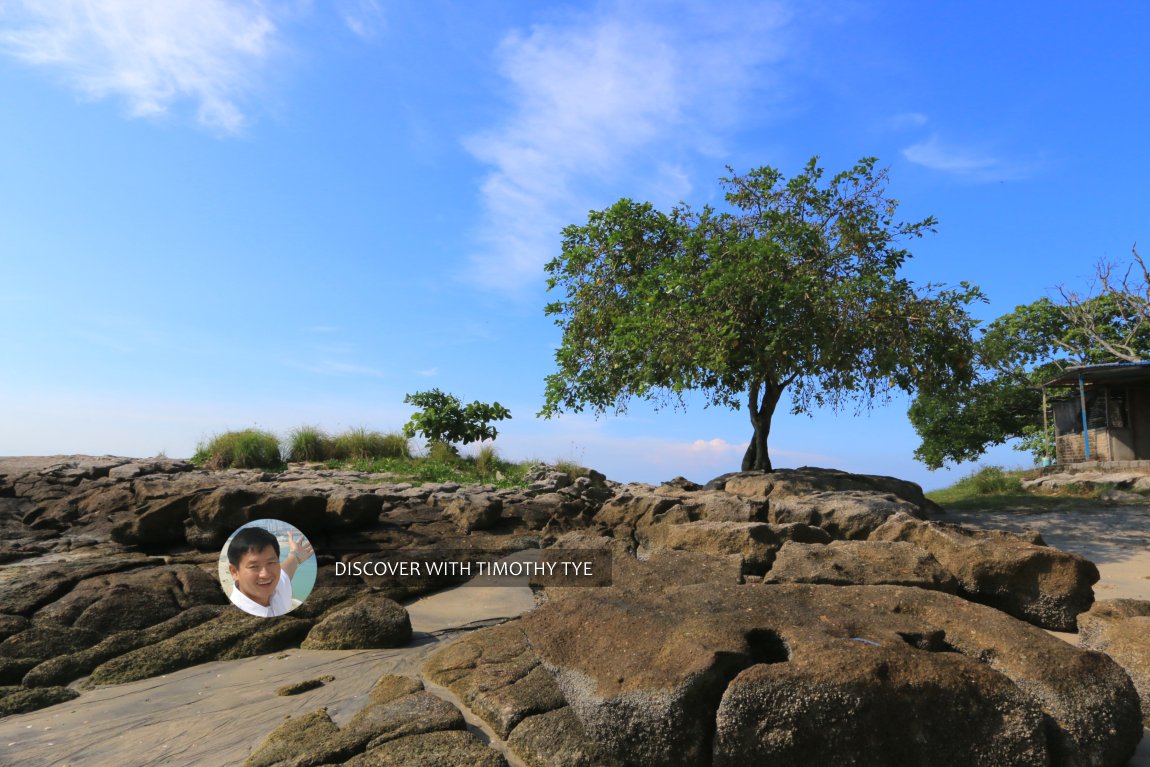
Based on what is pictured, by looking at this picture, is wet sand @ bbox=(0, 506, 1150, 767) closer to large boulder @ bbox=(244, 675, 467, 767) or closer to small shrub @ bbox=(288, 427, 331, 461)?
large boulder @ bbox=(244, 675, 467, 767)

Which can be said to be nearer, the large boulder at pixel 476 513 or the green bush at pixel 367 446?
the large boulder at pixel 476 513

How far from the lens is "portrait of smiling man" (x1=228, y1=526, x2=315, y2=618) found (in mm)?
6609

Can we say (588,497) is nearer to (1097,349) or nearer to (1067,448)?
(1067,448)

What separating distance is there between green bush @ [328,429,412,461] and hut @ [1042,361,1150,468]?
18914mm

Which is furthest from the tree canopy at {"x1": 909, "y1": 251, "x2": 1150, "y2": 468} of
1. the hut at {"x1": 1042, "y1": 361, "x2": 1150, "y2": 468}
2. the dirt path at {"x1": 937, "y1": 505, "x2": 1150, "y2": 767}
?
the dirt path at {"x1": 937, "y1": 505, "x2": 1150, "y2": 767}

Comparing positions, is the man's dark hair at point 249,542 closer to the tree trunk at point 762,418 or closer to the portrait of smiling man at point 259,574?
the portrait of smiling man at point 259,574

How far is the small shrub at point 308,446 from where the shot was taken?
1903 cm

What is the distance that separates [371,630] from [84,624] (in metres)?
2.71

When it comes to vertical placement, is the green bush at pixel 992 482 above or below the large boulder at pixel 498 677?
above

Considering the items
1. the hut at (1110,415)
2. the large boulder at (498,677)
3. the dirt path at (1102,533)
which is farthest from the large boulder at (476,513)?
the hut at (1110,415)

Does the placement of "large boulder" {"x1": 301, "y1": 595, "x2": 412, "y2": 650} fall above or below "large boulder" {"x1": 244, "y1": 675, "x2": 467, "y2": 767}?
above

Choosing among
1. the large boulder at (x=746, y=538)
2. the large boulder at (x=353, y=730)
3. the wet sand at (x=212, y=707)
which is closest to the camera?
the large boulder at (x=353, y=730)

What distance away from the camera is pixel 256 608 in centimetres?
666

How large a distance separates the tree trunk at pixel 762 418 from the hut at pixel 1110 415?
1080cm
